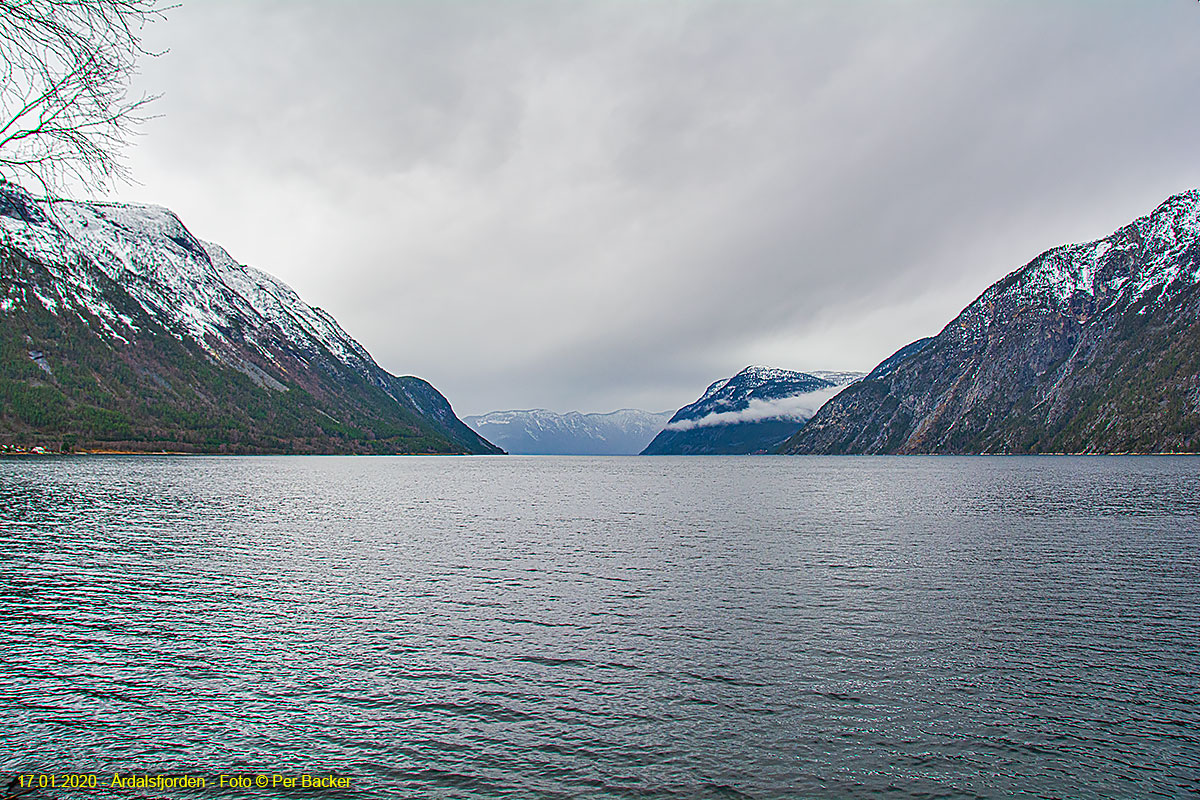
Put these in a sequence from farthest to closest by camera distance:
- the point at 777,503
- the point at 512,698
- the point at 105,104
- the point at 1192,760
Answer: the point at 777,503, the point at 512,698, the point at 1192,760, the point at 105,104

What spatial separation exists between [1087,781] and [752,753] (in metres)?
8.12

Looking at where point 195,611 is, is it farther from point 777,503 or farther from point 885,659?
point 777,503

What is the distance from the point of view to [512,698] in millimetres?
22531

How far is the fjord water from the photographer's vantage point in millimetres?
18031

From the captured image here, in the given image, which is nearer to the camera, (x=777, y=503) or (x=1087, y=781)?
(x=1087, y=781)

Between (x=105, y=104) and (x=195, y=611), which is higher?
(x=105, y=104)

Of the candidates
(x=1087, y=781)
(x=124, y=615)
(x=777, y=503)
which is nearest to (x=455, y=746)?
(x=1087, y=781)

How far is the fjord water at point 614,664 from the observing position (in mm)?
18031

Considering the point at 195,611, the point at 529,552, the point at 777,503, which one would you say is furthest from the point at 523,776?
the point at 777,503

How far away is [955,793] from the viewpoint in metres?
16.7

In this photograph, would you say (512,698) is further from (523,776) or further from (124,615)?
(124,615)

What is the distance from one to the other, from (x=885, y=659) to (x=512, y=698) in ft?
46.8

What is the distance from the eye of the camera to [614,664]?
2584cm

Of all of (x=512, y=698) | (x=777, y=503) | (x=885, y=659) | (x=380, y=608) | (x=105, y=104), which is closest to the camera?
(x=105, y=104)
